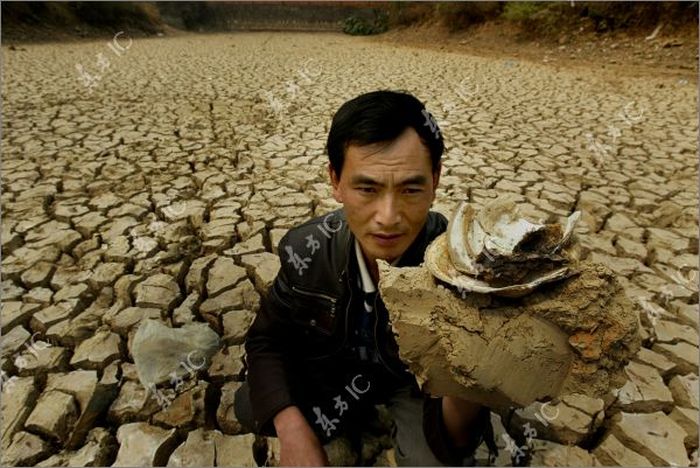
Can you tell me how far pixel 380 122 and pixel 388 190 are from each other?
16 centimetres

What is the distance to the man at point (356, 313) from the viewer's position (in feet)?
3.46

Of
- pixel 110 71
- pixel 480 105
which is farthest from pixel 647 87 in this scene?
pixel 110 71

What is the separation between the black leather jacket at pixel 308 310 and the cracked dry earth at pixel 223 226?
1.07ft

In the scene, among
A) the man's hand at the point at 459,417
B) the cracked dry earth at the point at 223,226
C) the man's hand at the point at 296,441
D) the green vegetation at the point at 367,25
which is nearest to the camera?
the man's hand at the point at 459,417

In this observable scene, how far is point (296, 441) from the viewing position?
1.17 m

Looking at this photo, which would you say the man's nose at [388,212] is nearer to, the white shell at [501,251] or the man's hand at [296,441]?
the white shell at [501,251]

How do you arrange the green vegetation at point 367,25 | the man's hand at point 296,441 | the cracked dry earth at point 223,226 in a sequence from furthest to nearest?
the green vegetation at point 367,25 < the cracked dry earth at point 223,226 < the man's hand at point 296,441

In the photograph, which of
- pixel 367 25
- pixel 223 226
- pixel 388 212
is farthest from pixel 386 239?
pixel 367 25

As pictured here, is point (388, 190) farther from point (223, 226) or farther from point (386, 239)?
point (223, 226)

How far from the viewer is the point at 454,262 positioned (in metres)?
0.82

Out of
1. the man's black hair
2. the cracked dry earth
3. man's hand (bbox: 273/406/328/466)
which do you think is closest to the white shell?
the man's black hair

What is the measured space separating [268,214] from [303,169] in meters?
0.79

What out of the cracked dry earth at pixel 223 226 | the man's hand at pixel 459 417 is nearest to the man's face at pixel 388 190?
the man's hand at pixel 459 417

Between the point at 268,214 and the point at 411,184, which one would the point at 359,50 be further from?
the point at 411,184
